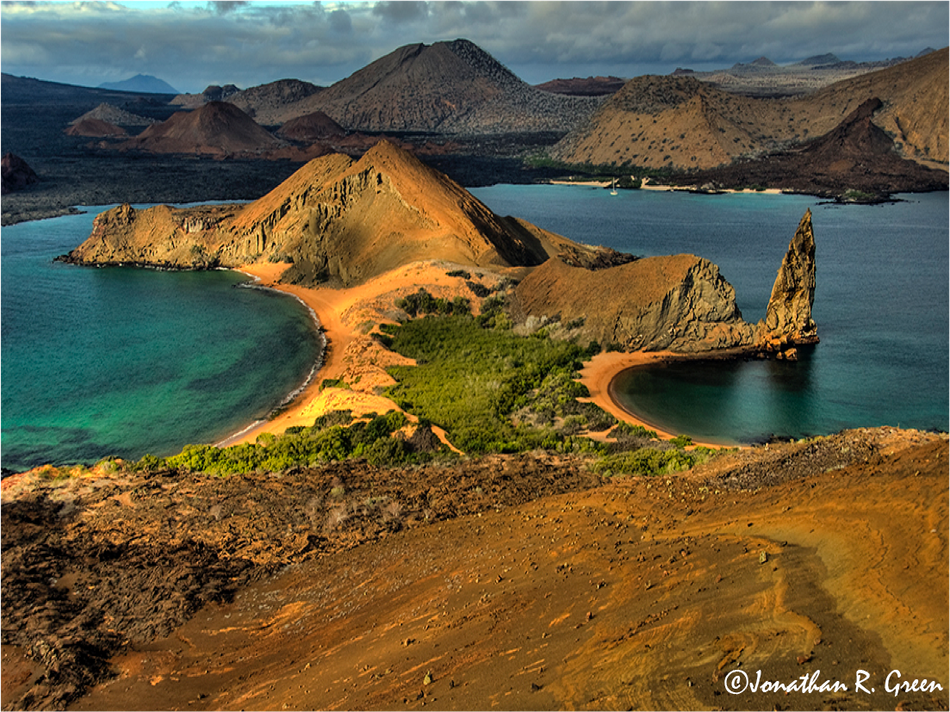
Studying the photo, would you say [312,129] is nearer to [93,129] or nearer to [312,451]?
[93,129]

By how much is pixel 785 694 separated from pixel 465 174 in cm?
11842

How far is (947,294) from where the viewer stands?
48812 mm

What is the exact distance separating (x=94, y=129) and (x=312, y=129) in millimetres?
53577

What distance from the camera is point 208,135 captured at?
152 metres

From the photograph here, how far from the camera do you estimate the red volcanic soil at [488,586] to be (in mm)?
10539

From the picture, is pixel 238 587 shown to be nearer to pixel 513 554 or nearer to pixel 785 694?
pixel 513 554

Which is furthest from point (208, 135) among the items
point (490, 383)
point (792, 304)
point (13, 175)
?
point (792, 304)

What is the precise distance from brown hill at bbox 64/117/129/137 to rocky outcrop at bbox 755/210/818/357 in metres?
176

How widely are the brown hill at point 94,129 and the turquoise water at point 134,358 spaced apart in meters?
136

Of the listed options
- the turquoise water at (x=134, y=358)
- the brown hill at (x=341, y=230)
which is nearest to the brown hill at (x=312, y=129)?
the brown hill at (x=341, y=230)

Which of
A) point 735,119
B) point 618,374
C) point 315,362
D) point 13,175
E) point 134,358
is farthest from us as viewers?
point 735,119

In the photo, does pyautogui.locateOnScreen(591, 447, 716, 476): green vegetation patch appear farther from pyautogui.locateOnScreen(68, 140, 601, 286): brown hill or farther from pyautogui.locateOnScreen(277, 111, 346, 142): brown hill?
pyautogui.locateOnScreen(277, 111, 346, 142): brown hill

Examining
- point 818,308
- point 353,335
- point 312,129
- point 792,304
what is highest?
point 312,129

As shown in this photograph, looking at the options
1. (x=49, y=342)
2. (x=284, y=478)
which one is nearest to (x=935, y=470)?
(x=284, y=478)
